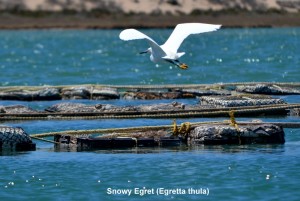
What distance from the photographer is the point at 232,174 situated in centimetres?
2134

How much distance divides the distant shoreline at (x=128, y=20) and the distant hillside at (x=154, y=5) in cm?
65

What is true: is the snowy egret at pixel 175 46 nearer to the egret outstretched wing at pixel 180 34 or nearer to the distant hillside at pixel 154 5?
the egret outstretched wing at pixel 180 34

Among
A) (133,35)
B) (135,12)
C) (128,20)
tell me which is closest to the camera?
(133,35)

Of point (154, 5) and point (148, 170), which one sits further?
point (154, 5)

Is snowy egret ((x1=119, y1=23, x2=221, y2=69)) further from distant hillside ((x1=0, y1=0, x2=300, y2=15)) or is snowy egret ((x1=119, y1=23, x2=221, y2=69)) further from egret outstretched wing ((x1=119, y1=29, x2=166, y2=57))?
distant hillside ((x1=0, y1=0, x2=300, y2=15))

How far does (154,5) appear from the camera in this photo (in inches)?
4508

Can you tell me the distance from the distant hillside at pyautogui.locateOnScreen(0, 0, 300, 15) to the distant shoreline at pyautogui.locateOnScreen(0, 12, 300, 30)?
647mm

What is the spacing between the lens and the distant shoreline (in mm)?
111000

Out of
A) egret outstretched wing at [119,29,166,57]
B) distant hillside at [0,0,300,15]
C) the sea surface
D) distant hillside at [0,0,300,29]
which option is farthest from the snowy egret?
distant hillside at [0,0,300,15]

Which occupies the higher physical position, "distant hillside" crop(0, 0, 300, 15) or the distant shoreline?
"distant hillside" crop(0, 0, 300, 15)

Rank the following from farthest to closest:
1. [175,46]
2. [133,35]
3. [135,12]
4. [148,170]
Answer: [135,12] < [175,46] < [133,35] < [148,170]

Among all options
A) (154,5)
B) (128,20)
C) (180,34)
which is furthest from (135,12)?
(180,34)

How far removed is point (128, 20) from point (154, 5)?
3.96 m

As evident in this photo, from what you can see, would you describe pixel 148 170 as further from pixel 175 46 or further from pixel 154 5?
pixel 154 5
